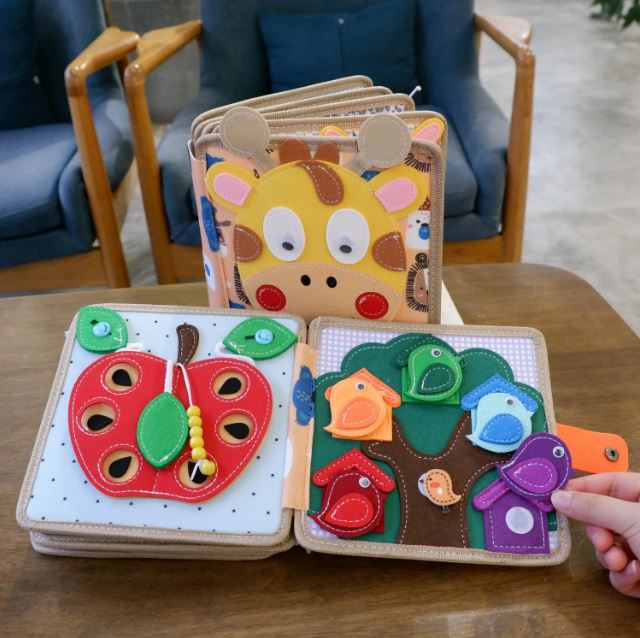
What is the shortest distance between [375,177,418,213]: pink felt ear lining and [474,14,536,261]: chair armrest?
793 millimetres

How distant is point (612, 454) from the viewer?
672mm

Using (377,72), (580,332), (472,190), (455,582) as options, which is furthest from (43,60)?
(455,582)

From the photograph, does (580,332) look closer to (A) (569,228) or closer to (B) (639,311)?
(B) (639,311)

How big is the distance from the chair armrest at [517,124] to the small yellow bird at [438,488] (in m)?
0.99

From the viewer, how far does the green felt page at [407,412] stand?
61cm

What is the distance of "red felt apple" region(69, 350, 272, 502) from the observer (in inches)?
24.0

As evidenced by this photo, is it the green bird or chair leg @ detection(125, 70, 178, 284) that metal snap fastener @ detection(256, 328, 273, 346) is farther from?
chair leg @ detection(125, 70, 178, 284)

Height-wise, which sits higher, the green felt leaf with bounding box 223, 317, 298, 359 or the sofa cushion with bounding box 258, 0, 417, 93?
the sofa cushion with bounding box 258, 0, 417, 93

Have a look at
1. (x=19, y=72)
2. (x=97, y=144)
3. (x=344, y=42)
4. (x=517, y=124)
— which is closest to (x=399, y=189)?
(x=517, y=124)

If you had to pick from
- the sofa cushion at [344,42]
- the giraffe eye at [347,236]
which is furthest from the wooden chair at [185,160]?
the giraffe eye at [347,236]

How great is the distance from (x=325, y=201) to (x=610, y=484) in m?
0.41

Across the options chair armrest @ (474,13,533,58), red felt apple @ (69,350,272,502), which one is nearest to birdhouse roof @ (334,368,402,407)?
red felt apple @ (69,350,272,502)

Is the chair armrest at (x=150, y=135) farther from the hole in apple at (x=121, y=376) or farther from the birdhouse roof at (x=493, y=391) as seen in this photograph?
the birdhouse roof at (x=493, y=391)

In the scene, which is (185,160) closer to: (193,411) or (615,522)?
(193,411)
